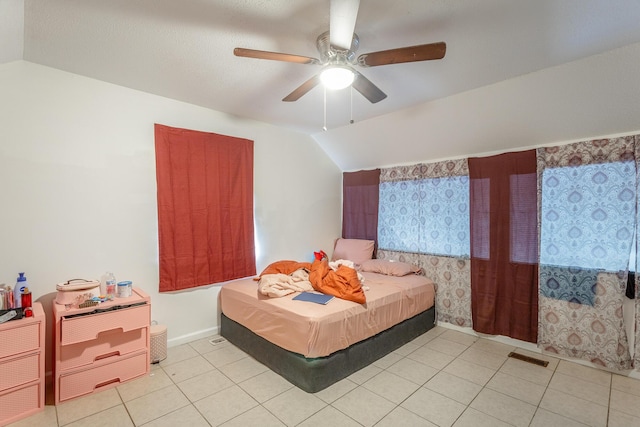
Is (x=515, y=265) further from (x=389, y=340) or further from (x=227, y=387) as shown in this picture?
(x=227, y=387)

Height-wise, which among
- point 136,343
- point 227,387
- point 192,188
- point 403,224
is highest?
point 192,188

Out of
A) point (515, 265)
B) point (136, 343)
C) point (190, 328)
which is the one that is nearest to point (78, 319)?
point (136, 343)

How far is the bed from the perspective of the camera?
227 cm

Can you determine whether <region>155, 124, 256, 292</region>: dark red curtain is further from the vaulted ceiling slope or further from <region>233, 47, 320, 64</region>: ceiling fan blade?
<region>233, 47, 320, 64</region>: ceiling fan blade

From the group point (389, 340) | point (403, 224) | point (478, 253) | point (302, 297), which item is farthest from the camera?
point (403, 224)

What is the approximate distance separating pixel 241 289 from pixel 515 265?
2956 millimetres

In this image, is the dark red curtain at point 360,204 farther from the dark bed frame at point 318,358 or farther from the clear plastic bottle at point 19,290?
the clear plastic bottle at point 19,290

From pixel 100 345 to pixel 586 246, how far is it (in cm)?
436

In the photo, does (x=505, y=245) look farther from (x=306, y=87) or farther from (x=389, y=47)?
(x=306, y=87)

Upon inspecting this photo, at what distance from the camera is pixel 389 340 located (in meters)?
2.91

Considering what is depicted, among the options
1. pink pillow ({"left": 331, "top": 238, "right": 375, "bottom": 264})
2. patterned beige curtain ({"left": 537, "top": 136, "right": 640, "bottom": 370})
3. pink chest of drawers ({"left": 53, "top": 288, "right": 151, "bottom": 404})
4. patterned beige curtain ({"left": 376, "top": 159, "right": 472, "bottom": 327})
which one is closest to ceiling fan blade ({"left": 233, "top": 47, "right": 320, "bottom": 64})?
pink chest of drawers ({"left": 53, "top": 288, "right": 151, "bottom": 404})

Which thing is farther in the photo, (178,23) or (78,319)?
(78,319)

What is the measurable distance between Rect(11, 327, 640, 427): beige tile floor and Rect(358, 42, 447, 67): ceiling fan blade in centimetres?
237

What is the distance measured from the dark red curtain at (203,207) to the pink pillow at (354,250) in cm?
149
